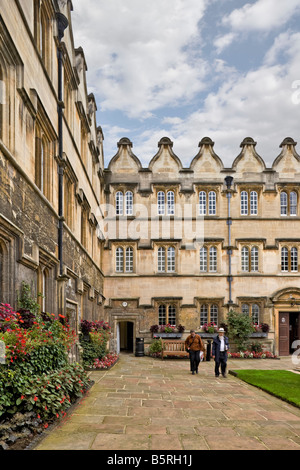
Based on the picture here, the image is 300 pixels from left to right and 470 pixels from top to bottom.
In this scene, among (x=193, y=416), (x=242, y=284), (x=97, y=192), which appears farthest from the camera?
(x=242, y=284)

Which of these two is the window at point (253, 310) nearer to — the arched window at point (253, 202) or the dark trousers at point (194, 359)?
the arched window at point (253, 202)

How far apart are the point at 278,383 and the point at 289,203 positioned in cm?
1550

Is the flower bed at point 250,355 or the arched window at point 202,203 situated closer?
the flower bed at point 250,355

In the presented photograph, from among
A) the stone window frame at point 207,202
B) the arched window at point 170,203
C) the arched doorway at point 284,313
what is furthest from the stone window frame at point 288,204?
the arched window at point 170,203

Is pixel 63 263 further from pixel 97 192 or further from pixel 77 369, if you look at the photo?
pixel 97 192

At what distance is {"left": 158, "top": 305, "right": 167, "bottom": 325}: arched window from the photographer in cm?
2559

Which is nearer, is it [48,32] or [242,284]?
[48,32]

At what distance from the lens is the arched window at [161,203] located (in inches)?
1032

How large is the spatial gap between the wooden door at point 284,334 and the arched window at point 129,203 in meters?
10.6

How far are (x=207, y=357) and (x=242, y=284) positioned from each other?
5926mm

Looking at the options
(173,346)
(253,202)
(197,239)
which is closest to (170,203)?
(197,239)

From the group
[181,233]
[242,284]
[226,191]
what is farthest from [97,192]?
[242,284]

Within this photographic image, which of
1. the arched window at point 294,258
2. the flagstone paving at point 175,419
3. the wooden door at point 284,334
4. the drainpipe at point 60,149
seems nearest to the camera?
the flagstone paving at point 175,419

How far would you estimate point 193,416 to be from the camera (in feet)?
27.0
